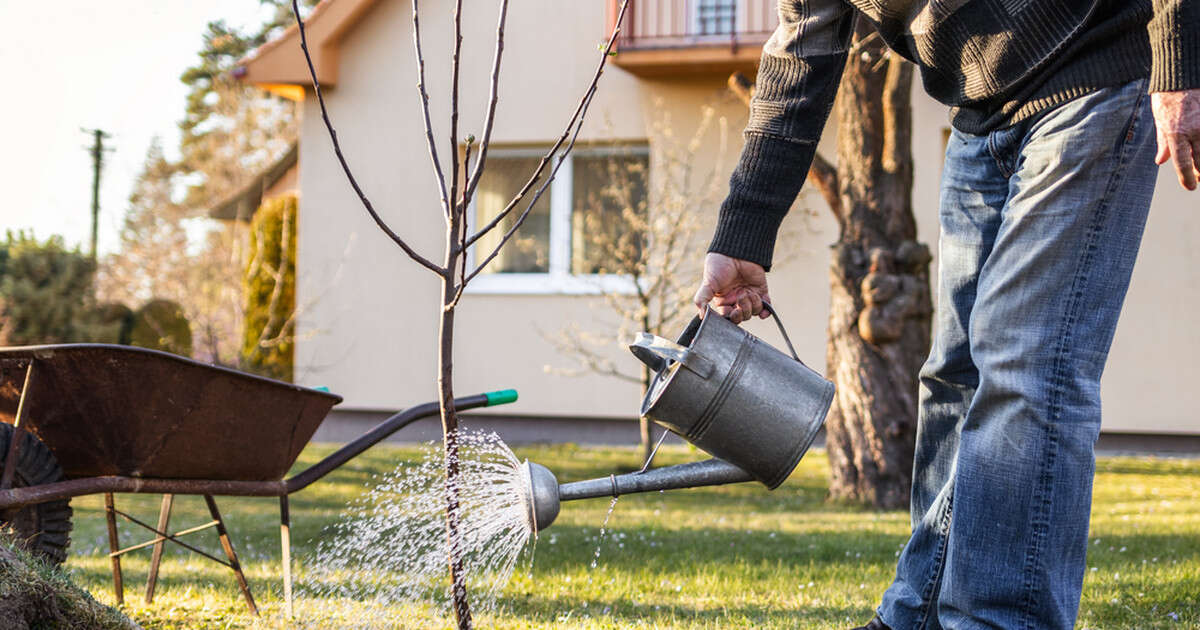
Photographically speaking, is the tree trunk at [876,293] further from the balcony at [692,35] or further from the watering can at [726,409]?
the watering can at [726,409]

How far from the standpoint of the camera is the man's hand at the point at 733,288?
7.45ft

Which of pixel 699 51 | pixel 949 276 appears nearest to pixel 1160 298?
pixel 699 51

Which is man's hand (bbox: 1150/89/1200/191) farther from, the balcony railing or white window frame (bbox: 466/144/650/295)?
white window frame (bbox: 466/144/650/295)

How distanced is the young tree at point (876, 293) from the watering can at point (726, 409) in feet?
13.1

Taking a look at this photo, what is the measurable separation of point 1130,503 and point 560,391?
511 cm

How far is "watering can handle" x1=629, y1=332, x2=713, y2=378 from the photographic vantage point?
1991 mm

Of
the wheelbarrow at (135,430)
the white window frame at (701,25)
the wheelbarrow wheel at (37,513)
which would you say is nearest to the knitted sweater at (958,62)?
the wheelbarrow at (135,430)

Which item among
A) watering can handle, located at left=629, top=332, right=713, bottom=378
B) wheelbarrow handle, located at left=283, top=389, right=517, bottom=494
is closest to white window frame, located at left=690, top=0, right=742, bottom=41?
wheelbarrow handle, located at left=283, top=389, right=517, bottom=494

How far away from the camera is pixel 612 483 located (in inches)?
80.3

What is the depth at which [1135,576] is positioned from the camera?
11.8ft

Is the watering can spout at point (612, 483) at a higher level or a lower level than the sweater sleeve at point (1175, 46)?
lower

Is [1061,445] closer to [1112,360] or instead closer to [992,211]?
[992,211]

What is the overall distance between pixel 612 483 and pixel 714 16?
8866 mm

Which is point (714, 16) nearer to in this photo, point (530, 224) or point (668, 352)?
point (530, 224)
